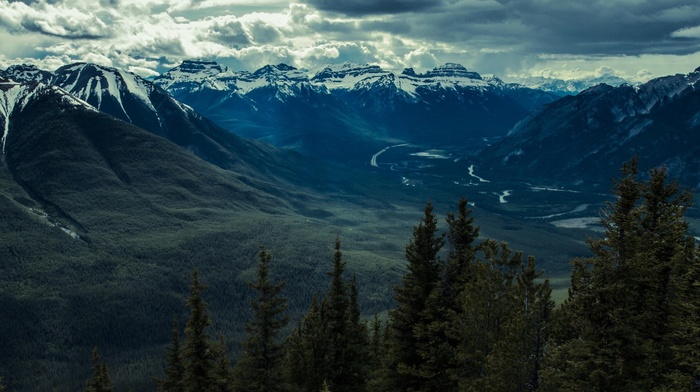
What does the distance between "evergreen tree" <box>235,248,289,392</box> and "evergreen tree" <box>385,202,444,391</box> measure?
908cm

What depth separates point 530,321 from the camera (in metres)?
28.7

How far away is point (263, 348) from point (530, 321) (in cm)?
2088

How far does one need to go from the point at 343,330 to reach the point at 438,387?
12.6 meters

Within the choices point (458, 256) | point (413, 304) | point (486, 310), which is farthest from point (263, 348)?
point (486, 310)

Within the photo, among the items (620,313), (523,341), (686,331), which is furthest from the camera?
(523,341)

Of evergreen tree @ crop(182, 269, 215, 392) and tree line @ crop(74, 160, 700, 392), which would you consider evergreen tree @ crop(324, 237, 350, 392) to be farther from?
evergreen tree @ crop(182, 269, 215, 392)

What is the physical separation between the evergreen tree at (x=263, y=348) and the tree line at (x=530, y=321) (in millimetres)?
102

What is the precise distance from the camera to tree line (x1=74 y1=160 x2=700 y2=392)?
24.9 meters

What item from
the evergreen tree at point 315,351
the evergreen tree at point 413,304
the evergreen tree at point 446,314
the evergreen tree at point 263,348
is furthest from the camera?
the evergreen tree at point 315,351

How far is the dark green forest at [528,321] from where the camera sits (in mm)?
24922

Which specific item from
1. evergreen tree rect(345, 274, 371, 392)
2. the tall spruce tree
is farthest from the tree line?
evergreen tree rect(345, 274, 371, 392)

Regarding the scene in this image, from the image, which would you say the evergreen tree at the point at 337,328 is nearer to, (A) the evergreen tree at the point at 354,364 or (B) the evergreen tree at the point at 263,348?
(A) the evergreen tree at the point at 354,364

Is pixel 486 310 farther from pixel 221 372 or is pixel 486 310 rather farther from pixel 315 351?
pixel 221 372

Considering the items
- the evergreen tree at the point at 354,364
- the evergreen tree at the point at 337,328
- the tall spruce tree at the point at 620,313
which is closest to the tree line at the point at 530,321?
the tall spruce tree at the point at 620,313
